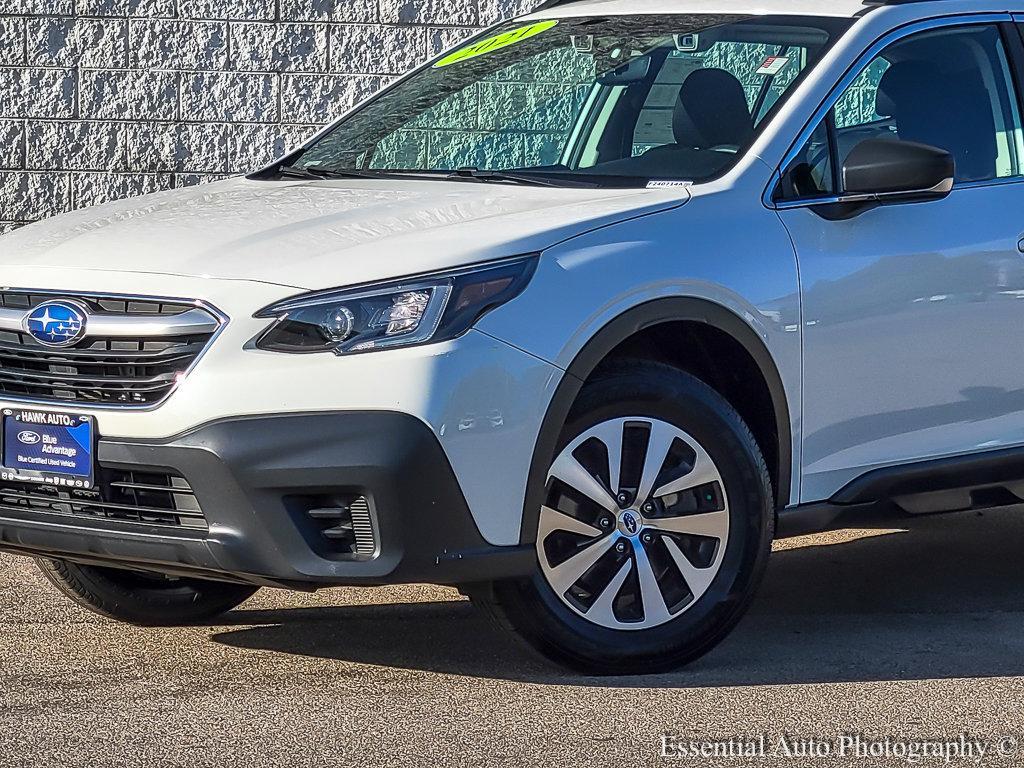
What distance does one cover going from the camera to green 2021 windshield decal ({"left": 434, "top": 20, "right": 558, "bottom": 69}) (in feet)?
20.3

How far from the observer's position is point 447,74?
20.2 feet

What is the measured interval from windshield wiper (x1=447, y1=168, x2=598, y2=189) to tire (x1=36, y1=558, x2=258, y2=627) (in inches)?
53.3

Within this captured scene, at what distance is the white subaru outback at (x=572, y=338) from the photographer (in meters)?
4.37

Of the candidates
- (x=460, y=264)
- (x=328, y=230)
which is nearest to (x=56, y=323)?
(x=328, y=230)

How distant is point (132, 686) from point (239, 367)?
958 millimetres

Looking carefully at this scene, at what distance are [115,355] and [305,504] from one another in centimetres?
57

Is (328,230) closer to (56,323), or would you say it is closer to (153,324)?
(153,324)

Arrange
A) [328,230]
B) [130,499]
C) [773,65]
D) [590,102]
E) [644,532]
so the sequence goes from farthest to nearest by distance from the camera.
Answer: [590,102], [773,65], [644,532], [328,230], [130,499]

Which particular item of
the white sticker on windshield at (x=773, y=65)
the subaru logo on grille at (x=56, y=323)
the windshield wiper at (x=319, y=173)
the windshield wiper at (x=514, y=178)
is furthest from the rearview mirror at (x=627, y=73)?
the subaru logo on grille at (x=56, y=323)

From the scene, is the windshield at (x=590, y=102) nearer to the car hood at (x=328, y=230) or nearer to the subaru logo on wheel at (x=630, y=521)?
the car hood at (x=328, y=230)

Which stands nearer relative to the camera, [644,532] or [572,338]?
[572,338]

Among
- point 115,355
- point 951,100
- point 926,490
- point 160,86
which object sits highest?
point 951,100

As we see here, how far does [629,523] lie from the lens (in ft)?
15.7

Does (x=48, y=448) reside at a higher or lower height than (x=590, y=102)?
lower
